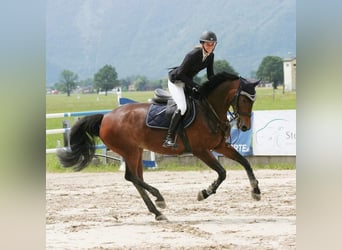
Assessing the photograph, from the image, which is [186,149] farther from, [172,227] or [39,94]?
[39,94]

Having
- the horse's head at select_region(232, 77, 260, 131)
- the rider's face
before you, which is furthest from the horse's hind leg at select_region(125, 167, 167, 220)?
the rider's face

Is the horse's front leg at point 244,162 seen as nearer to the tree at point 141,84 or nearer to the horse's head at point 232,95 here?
the horse's head at point 232,95

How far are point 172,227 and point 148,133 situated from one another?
887mm

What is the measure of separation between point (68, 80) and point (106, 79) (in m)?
3.13

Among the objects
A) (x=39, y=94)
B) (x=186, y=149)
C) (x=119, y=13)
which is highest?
(x=119, y=13)

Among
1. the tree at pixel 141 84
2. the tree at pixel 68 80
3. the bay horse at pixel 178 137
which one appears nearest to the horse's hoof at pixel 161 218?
the bay horse at pixel 178 137

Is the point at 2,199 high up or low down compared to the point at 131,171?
up

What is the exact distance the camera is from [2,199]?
5.30 ft

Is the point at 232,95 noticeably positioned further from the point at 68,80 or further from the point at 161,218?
the point at 68,80

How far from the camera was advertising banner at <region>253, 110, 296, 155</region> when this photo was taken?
9.05 meters

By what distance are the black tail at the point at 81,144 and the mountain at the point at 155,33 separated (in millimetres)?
17531

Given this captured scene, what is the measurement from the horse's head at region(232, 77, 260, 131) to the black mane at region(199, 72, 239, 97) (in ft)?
0.61

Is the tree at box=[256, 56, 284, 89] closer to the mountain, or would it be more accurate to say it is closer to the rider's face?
the mountain

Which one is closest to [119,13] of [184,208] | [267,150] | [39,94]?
[267,150]
